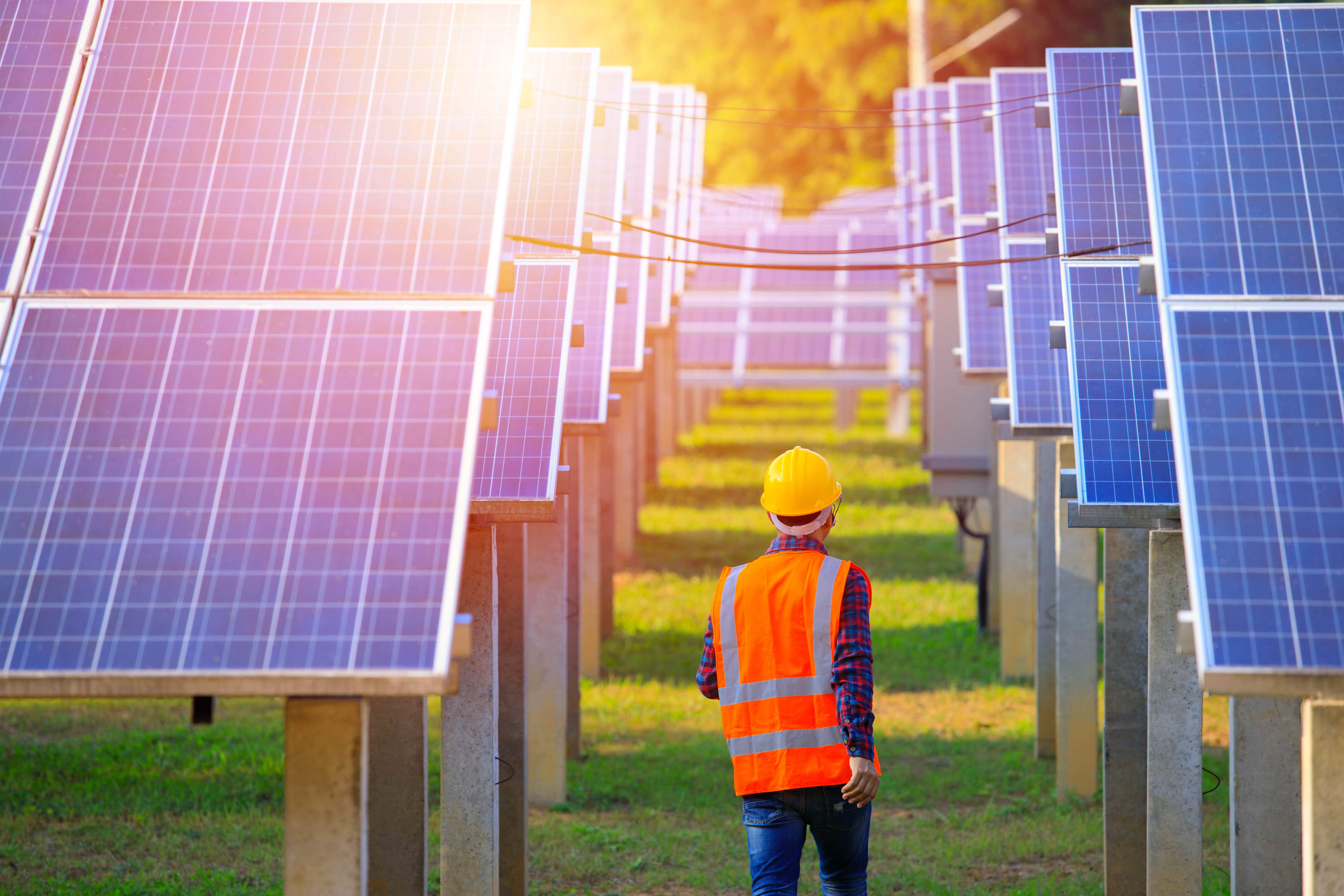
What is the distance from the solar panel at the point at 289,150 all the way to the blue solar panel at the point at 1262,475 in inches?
85.1

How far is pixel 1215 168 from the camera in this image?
4.87 metres

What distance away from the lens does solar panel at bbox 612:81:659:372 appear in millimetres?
11797

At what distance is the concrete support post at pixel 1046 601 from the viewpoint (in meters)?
9.71

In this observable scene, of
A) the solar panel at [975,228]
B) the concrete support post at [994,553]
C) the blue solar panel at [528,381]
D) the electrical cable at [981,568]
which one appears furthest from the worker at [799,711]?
the electrical cable at [981,568]

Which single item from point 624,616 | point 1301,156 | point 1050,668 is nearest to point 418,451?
point 1301,156

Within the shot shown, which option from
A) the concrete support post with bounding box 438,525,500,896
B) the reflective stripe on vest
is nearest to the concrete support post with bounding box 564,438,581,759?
the concrete support post with bounding box 438,525,500,896

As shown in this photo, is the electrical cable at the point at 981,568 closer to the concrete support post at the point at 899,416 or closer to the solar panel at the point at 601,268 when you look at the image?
the solar panel at the point at 601,268

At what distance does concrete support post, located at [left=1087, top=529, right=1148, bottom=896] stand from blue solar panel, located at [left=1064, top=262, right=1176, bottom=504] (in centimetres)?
73

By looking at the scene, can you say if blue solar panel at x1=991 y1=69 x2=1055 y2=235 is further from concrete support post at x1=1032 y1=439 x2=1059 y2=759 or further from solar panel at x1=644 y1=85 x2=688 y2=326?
solar panel at x1=644 y1=85 x2=688 y2=326

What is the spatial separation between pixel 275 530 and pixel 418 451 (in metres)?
0.45

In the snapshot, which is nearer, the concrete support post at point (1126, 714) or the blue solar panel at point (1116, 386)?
the blue solar panel at point (1116, 386)

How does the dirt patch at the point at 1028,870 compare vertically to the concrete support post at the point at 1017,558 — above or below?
below

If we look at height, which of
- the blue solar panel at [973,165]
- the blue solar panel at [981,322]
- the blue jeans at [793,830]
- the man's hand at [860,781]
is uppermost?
the blue solar panel at [973,165]

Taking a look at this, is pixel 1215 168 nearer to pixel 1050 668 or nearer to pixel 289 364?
pixel 289 364
